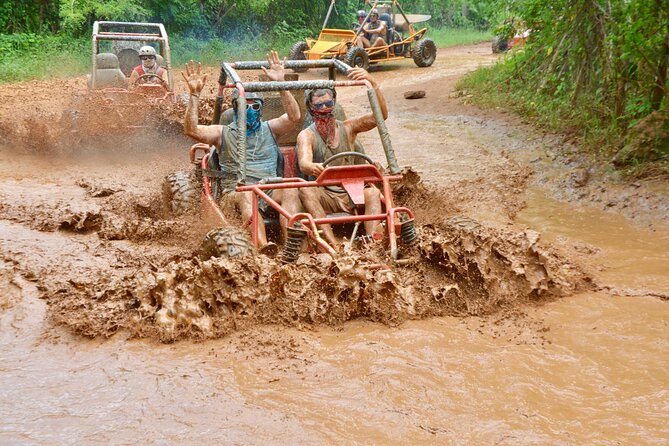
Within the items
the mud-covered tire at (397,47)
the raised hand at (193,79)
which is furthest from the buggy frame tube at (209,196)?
the mud-covered tire at (397,47)

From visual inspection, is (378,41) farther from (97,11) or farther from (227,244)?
(227,244)

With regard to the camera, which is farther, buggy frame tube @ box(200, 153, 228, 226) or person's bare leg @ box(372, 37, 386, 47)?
person's bare leg @ box(372, 37, 386, 47)

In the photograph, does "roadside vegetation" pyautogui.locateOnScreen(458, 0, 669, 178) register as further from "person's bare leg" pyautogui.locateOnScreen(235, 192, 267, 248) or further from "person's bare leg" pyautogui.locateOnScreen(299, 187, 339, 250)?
"person's bare leg" pyautogui.locateOnScreen(235, 192, 267, 248)

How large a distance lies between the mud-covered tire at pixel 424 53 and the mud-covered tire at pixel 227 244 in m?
13.4

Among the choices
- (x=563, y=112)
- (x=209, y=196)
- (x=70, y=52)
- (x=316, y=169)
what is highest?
(x=70, y=52)

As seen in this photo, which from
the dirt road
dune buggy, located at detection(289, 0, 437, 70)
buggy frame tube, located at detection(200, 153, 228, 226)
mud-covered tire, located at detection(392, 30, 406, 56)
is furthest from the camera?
mud-covered tire, located at detection(392, 30, 406, 56)

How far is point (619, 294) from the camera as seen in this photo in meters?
5.17

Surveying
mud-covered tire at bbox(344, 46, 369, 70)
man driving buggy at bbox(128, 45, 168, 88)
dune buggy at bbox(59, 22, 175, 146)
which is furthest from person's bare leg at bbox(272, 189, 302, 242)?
mud-covered tire at bbox(344, 46, 369, 70)

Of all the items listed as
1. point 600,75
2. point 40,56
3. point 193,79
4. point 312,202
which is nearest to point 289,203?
point 312,202

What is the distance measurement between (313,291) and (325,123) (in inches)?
72.6

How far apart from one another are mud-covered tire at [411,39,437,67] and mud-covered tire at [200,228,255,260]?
13.4 metres

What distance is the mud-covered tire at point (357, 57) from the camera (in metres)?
16.7

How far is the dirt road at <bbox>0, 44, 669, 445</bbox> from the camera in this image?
11.8ft

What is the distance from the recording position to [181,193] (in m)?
7.14
